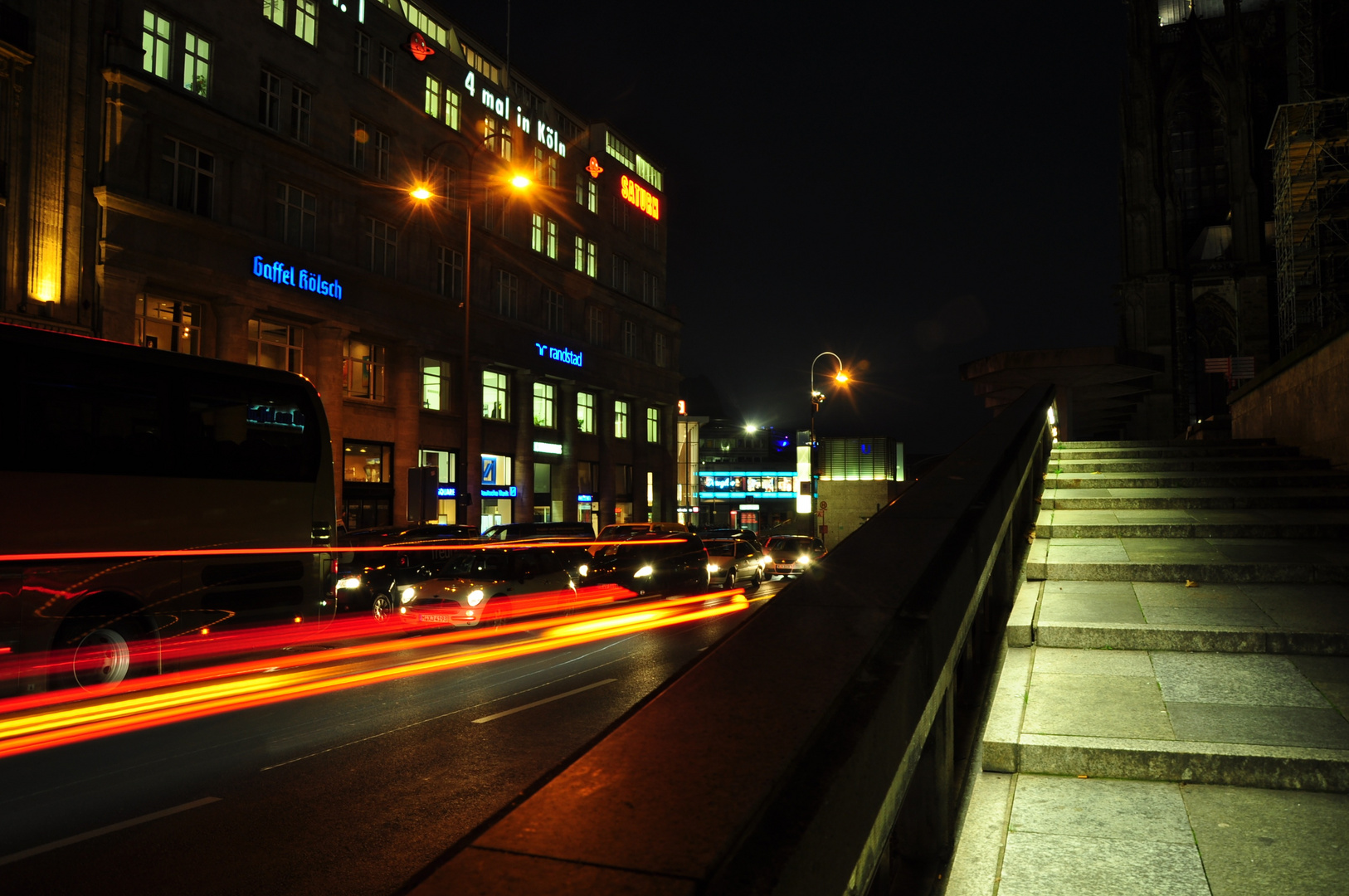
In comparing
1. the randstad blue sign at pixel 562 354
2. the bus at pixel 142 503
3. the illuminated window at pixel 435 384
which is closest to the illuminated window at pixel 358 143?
the illuminated window at pixel 435 384

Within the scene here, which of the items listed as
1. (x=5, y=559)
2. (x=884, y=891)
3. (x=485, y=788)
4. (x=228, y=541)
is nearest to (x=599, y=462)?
(x=228, y=541)

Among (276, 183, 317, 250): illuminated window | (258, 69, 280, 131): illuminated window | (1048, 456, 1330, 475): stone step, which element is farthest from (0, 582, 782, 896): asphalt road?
(258, 69, 280, 131): illuminated window

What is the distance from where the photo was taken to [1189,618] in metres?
5.67

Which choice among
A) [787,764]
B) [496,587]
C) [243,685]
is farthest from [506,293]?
[787,764]

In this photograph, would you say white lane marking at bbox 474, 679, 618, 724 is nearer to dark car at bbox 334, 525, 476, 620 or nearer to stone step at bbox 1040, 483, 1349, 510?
stone step at bbox 1040, 483, 1349, 510

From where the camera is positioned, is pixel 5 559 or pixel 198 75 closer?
pixel 5 559

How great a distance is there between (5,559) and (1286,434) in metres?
16.9

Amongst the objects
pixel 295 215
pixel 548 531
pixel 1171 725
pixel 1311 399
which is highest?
pixel 295 215

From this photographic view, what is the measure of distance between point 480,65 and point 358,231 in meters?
13.9

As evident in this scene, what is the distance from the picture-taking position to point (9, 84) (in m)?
24.5

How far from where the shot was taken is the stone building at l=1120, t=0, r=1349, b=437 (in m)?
53.5

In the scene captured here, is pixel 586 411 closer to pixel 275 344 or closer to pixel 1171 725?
pixel 275 344

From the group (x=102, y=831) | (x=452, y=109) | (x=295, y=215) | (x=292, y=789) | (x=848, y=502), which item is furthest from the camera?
(x=848, y=502)

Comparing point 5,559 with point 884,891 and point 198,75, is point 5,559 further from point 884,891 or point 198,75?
point 198,75
